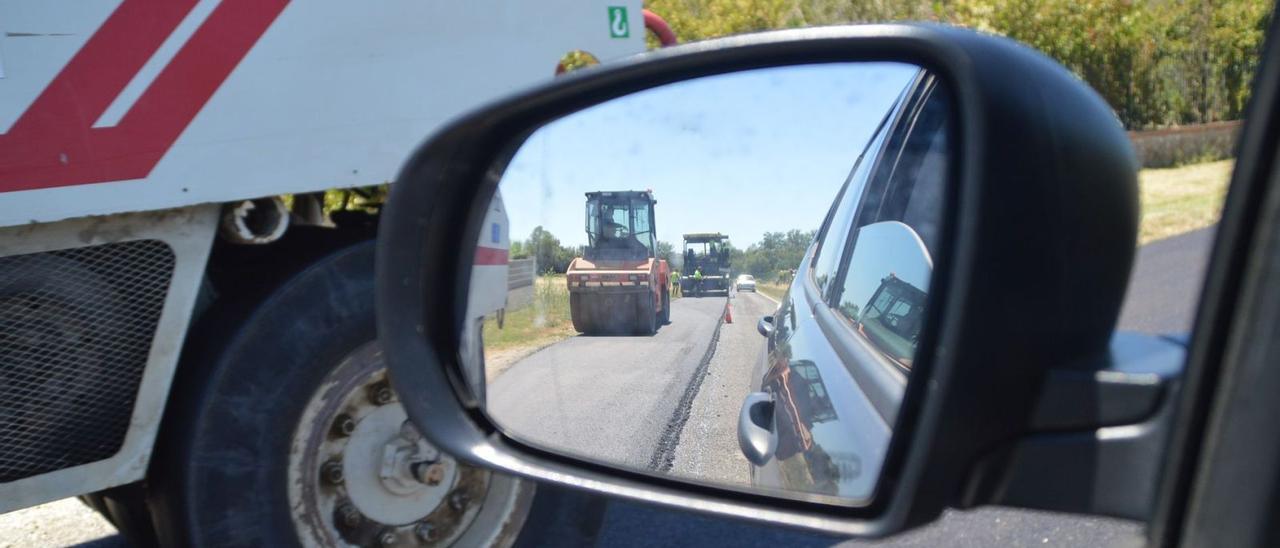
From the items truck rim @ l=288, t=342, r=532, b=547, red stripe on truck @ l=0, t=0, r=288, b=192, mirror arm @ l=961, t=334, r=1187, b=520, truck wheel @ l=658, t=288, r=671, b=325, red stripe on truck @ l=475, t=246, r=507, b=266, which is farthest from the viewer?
truck rim @ l=288, t=342, r=532, b=547

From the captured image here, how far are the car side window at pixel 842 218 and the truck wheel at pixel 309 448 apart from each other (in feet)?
5.19

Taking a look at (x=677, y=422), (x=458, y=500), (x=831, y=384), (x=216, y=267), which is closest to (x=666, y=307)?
(x=677, y=422)

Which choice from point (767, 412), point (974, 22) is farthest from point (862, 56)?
point (974, 22)

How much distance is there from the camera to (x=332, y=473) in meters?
2.90

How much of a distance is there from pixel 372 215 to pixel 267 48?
2.17ft

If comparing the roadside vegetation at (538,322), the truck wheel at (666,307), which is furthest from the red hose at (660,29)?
the truck wheel at (666,307)

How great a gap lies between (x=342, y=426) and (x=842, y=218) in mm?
1841

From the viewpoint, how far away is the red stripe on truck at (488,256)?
1.82 metres

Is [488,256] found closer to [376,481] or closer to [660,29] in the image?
[376,481]

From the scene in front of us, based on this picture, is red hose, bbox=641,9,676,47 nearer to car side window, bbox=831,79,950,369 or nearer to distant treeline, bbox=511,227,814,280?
car side window, bbox=831,79,950,369

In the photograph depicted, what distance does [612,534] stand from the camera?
383cm

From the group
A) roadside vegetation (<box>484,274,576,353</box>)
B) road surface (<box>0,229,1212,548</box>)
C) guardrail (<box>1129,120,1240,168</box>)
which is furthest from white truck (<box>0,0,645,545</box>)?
guardrail (<box>1129,120,1240,168</box>)

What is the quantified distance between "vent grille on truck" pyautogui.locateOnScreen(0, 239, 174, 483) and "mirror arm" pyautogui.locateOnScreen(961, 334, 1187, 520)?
237 cm

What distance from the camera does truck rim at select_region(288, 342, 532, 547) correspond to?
9.29 ft
